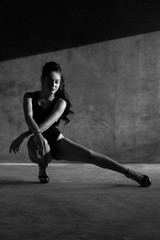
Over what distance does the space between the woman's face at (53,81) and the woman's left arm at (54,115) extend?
0.11 m

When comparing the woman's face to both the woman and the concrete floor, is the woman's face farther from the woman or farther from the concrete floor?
the concrete floor

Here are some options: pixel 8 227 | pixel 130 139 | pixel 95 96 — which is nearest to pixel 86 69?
pixel 95 96

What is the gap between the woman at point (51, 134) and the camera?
8.82 feet

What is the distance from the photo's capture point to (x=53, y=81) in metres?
2.75

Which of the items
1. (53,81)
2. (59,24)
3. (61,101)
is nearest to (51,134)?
(61,101)

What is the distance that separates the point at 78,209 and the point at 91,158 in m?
0.78

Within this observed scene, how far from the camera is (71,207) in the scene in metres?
2.00

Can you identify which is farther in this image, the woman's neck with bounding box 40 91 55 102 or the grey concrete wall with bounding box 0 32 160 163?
the grey concrete wall with bounding box 0 32 160 163

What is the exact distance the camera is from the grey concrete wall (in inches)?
177

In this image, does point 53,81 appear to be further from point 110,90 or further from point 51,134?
point 110,90

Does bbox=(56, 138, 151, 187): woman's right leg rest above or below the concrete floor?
above

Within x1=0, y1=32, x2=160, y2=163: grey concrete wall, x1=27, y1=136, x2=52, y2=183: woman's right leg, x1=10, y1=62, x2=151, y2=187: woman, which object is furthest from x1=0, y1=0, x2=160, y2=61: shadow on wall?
x1=27, y1=136, x2=52, y2=183: woman's right leg

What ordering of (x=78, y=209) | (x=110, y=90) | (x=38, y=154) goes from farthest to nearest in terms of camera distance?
(x=110, y=90) < (x=38, y=154) < (x=78, y=209)

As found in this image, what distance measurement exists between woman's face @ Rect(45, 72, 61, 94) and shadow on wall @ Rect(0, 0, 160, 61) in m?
1.81
